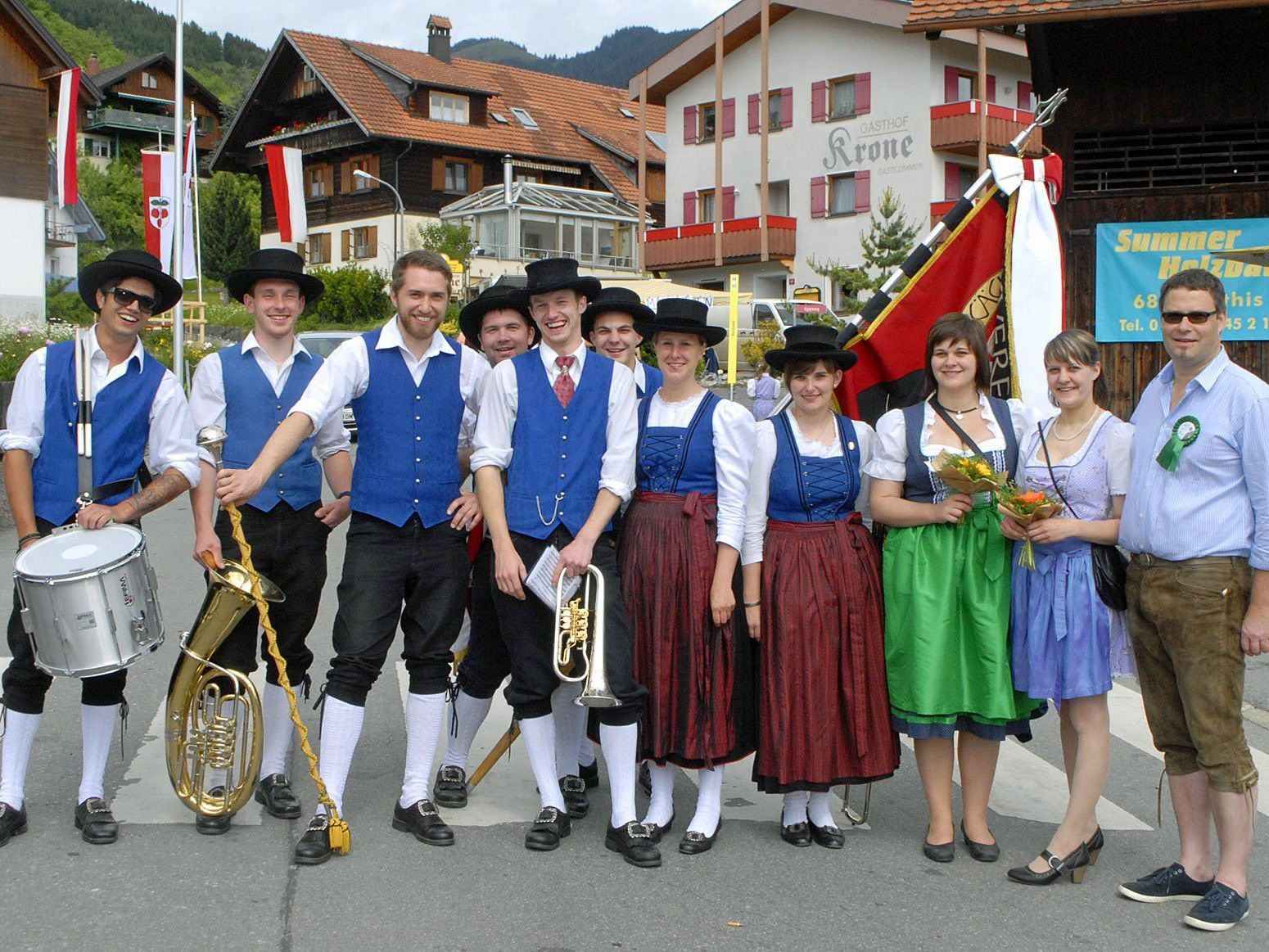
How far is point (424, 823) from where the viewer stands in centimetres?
483

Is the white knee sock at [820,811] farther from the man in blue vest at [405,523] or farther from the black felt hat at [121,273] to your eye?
the black felt hat at [121,273]

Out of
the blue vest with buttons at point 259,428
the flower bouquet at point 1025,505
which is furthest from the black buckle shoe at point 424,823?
the flower bouquet at point 1025,505

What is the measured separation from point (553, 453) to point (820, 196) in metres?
36.7

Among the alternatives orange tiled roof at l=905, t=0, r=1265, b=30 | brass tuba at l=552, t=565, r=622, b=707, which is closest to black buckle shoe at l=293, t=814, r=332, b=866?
brass tuba at l=552, t=565, r=622, b=707

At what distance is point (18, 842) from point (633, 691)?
223 cm

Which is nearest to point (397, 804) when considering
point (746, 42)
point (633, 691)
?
point (633, 691)

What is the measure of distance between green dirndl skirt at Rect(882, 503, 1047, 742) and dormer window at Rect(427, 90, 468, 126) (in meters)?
50.8

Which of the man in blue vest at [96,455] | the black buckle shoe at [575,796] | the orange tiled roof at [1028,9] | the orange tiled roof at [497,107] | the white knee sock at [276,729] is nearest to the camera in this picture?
the man in blue vest at [96,455]

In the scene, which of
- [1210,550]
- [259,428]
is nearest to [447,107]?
[259,428]

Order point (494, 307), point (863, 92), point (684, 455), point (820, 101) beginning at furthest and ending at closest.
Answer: point (820, 101) → point (863, 92) → point (494, 307) → point (684, 455)

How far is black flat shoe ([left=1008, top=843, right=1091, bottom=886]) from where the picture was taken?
14.8 feet

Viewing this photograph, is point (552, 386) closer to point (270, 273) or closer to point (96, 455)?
point (270, 273)

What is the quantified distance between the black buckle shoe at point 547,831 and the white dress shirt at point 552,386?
3.89 ft

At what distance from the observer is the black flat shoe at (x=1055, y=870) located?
4.51 m
